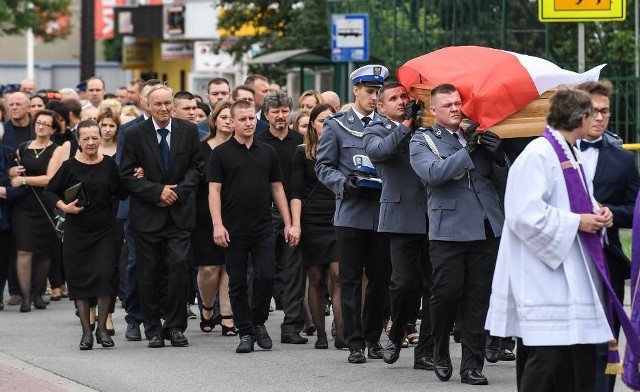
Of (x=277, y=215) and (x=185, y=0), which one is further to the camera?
(x=185, y=0)

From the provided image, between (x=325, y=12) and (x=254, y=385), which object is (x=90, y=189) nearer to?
(x=254, y=385)

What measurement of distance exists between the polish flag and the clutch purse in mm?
3332

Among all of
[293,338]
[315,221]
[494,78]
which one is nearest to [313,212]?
[315,221]

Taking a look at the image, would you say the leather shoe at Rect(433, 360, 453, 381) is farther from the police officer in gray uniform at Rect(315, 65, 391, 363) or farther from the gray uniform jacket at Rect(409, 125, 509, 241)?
the police officer in gray uniform at Rect(315, 65, 391, 363)

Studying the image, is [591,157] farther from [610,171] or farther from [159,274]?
[159,274]

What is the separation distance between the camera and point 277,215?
13.7 meters

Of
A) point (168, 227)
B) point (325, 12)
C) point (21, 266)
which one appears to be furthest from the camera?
point (325, 12)

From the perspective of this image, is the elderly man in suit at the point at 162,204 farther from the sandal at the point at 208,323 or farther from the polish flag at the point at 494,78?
the polish flag at the point at 494,78

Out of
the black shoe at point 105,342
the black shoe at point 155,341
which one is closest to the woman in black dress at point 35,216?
the black shoe at point 105,342

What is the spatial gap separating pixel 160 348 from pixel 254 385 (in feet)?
7.79

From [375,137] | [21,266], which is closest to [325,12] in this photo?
[21,266]

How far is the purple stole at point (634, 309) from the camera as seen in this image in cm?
803

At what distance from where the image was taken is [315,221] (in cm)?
1302

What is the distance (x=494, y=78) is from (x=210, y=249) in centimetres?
417
